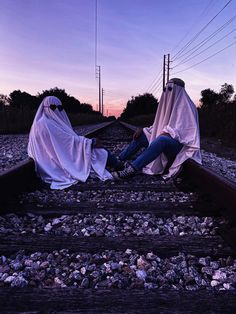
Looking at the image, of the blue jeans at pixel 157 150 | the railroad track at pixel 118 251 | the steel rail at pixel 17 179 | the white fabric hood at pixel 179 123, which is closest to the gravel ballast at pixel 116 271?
the railroad track at pixel 118 251

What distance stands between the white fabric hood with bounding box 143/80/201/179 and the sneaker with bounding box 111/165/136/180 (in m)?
0.53

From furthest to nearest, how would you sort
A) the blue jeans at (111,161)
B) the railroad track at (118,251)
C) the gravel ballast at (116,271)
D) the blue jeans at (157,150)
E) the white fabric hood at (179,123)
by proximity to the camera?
the blue jeans at (111,161) → the white fabric hood at (179,123) → the blue jeans at (157,150) → the gravel ballast at (116,271) → the railroad track at (118,251)

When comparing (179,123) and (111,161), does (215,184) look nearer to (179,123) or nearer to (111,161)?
(179,123)

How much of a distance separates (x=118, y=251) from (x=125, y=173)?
8.45 feet

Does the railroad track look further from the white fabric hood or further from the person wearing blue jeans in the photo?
the white fabric hood

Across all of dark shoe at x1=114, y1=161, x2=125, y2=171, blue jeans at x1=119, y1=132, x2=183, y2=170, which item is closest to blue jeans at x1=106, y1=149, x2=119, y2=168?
dark shoe at x1=114, y1=161, x2=125, y2=171

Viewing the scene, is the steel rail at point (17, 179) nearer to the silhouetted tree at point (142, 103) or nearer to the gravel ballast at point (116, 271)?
the gravel ballast at point (116, 271)

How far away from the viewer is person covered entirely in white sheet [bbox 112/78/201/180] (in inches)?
195

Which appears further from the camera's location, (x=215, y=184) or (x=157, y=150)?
(x=157, y=150)

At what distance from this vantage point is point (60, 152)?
5.06 metres

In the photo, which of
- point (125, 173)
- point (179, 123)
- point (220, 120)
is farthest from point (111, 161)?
point (220, 120)

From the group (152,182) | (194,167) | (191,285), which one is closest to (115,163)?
(152,182)

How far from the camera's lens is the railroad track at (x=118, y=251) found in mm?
1799

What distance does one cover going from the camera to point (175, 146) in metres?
5.05
